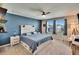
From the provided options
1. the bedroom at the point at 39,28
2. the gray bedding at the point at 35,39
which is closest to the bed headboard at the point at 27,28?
the bedroom at the point at 39,28

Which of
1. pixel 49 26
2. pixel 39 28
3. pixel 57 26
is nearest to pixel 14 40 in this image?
pixel 39 28

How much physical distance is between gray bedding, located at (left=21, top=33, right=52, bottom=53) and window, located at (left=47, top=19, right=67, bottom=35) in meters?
0.17

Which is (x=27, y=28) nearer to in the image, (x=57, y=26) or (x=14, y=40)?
(x=14, y=40)

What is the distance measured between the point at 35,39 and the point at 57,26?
0.61 metres

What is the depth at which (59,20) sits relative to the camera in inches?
71.9

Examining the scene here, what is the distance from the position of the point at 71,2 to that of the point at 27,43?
4.37ft

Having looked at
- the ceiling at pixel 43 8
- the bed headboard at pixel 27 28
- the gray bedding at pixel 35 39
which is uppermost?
the ceiling at pixel 43 8

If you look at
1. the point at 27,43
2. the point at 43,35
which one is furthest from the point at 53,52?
the point at 27,43

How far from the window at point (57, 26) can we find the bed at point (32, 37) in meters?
0.17

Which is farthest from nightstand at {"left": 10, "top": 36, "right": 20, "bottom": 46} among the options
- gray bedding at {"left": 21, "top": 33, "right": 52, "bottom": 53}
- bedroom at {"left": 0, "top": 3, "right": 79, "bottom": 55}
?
gray bedding at {"left": 21, "top": 33, "right": 52, "bottom": 53}

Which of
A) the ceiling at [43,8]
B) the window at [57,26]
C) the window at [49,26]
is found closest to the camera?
the ceiling at [43,8]

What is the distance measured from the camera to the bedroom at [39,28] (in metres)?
1.66

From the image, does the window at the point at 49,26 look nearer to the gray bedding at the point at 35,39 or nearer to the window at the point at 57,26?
the window at the point at 57,26
